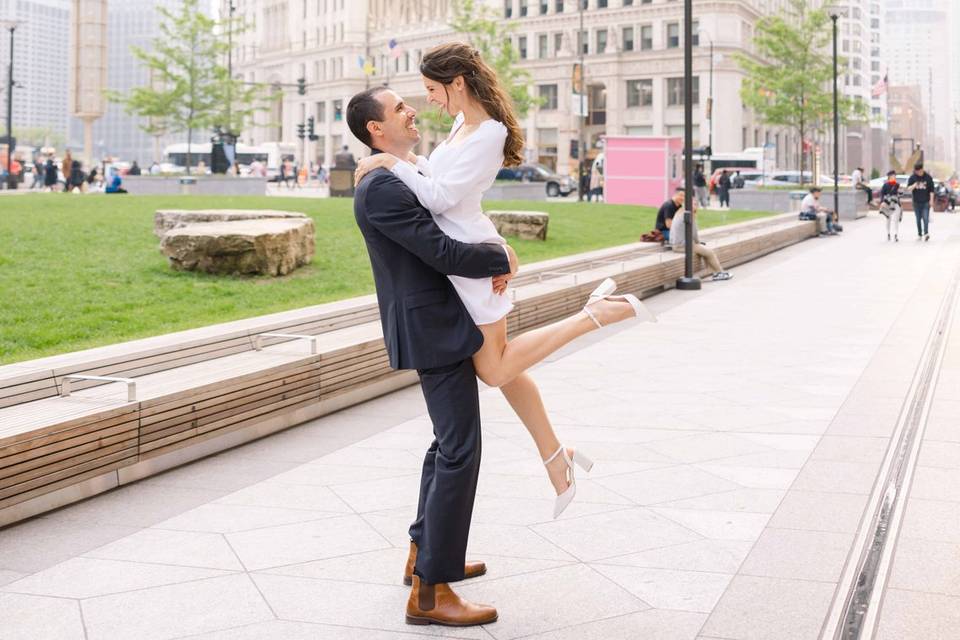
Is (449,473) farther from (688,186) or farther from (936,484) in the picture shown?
(688,186)

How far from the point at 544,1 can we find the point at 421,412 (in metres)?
86.1

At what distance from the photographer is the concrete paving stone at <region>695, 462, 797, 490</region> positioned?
6.01 meters

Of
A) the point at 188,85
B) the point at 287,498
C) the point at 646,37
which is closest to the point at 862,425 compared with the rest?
the point at 287,498

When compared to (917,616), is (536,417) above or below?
above

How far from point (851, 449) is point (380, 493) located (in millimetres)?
2802

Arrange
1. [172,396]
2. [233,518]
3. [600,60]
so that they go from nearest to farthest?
1. [233,518]
2. [172,396]
3. [600,60]

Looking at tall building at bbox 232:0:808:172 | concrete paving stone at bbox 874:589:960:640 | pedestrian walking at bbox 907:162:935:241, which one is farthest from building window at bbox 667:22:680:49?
concrete paving stone at bbox 874:589:960:640

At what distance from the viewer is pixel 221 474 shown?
6391 millimetres

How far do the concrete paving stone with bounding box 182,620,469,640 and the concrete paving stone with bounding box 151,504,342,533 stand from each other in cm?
129

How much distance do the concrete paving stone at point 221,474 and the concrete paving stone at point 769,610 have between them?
9.25 feet

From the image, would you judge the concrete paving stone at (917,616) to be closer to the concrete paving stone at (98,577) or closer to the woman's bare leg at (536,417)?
the woman's bare leg at (536,417)

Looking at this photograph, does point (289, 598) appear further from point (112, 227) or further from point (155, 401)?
point (112, 227)

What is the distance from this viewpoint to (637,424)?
7.55 m

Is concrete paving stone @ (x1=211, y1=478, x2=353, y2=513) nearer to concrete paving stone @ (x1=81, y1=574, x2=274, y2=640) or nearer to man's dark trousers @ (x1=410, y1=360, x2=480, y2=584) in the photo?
concrete paving stone @ (x1=81, y1=574, x2=274, y2=640)
